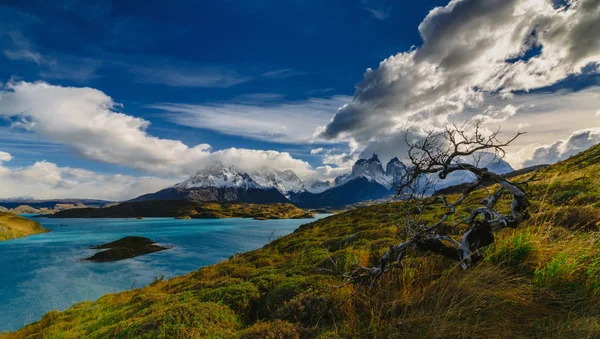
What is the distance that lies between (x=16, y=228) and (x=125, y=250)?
253 feet

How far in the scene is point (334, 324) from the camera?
519cm

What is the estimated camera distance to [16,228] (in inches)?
3792

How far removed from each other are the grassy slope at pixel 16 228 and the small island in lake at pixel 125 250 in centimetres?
5476

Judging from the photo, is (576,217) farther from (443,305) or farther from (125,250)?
(125,250)

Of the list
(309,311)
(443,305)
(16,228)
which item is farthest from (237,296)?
(16,228)

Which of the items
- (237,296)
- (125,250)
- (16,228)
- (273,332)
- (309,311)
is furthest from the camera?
(16,228)

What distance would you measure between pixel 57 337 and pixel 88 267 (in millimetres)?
40889

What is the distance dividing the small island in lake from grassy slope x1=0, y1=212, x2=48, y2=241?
54.8 m

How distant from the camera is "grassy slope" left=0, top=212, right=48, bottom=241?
288 ft

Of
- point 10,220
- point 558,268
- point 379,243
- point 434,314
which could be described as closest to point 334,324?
point 434,314

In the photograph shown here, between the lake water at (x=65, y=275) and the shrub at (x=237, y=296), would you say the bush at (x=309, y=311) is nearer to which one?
the shrub at (x=237, y=296)

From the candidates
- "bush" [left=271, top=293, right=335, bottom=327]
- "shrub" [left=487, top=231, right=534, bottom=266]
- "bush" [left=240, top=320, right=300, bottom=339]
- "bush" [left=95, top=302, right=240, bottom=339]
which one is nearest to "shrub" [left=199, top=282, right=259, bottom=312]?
"bush" [left=95, top=302, right=240, bottom=339]

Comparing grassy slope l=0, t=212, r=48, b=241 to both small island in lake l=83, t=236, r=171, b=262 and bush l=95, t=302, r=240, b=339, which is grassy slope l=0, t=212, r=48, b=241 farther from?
bush l=95, t=302, r=240, b=339

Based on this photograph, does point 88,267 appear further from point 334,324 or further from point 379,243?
point 334,324
